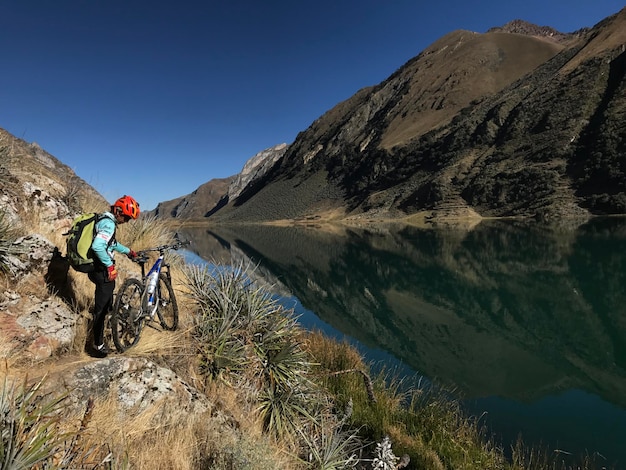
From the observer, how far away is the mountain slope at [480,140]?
74.1 m

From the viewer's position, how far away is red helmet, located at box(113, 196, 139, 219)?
18.4 feet

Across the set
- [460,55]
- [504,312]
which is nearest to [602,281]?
[504,312]

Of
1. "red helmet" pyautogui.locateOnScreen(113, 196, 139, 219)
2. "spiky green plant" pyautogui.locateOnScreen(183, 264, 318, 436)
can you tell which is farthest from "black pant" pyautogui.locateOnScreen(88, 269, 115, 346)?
"spiky green plant" pyautogui.locateOnScreen(183, 264, 318, 436)

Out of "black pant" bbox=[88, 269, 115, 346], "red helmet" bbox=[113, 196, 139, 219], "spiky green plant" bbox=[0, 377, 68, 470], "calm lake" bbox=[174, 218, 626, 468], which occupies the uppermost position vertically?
"red helmet" bbox=[113, 196, 139, 219]

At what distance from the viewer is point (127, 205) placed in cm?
564

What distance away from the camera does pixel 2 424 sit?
2.70 metres

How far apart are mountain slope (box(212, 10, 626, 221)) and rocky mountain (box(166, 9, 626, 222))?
1.02 feet

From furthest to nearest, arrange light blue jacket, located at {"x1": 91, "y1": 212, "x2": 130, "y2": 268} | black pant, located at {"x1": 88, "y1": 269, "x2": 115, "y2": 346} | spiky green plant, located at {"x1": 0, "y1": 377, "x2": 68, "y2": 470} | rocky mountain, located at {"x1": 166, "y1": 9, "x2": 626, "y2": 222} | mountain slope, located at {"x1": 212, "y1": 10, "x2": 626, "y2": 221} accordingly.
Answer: mountain slope, located at {"x1": 212, "y1": 10, "x2": 626, "y2": 221} < rocky mountain, located at {"x1": 166, "y1": 9, "x2": 626, "y2": 222} < black pant, located at {"x1": 88, "y1": 269, "x2": 115, "y2": 346} < light blue jacket, located at {"x1": 91, "y1": 212, "x2": 130, "y2": 268} < spiky green plant, located at {"x1": 0, "y1": 377, "x2": 68, "y2": 470}

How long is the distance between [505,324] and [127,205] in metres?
17.3

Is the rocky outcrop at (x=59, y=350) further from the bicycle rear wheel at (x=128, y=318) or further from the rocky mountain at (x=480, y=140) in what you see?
the rocky mountain at (x=480, y=140)

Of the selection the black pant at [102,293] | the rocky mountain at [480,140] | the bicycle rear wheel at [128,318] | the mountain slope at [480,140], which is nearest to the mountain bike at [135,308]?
the bicycle rear wheel at [128,318]

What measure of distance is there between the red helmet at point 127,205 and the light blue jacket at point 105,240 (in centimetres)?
18

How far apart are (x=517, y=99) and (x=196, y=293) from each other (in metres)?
114

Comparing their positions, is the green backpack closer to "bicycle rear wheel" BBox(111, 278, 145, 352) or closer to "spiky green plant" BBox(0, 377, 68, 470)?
"bicycle rear wheel" BBox(111, 278, 145, 352)
